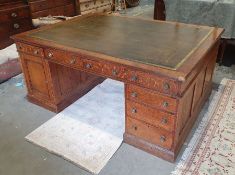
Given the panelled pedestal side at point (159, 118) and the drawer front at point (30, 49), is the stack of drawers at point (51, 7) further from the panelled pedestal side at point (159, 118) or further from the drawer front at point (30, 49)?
the panelled pedestal side at point (159, 118)

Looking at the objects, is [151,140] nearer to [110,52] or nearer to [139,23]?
[110,52]

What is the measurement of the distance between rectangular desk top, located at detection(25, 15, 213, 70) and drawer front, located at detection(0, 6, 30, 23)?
1.34 m

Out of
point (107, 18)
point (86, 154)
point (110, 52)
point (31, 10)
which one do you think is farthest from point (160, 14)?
point (86, 154)

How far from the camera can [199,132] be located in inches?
73.1

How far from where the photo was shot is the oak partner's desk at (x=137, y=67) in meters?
1.46

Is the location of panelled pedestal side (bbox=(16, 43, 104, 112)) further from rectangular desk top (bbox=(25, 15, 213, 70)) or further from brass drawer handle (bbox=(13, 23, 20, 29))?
brass drawer handle (bbox=(13, 23, 20, 29))

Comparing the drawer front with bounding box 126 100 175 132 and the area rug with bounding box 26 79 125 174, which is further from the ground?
the drawer front with bounding box 126 100 175 132

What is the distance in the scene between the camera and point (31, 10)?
11.5 ft

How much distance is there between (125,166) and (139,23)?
49.7 inches

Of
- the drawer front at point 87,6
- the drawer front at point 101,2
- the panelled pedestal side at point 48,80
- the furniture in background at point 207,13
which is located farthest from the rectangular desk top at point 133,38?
the drawer front at point 101,2

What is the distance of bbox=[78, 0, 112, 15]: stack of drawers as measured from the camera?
4578 millimetres

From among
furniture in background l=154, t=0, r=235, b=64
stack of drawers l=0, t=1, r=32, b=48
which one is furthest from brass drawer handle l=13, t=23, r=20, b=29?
furniture in background l=154, t=0, r=235, b=64

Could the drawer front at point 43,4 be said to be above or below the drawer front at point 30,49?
above

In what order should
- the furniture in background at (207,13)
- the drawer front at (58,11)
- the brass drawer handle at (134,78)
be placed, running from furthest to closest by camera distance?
1. the drawer front at (58,11)
2. the furniture in background at (207,13)
3. the brass drawer handle at (134,78)
